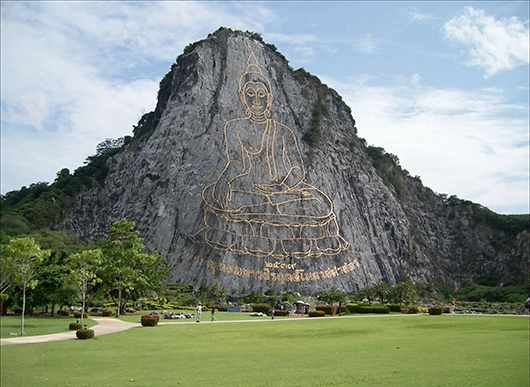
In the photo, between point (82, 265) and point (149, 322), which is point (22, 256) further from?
point (149, 322)

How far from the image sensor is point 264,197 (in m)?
61.9

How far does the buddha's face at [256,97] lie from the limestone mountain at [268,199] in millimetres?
192

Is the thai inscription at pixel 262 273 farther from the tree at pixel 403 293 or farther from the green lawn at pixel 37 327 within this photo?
the green lawn at pixel 37 327

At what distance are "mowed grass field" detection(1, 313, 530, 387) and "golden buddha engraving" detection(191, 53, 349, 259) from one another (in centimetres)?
3596

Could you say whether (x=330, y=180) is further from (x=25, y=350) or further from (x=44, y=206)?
(x=25, y=350)

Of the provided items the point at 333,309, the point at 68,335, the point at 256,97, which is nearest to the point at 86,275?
the point at 68,335

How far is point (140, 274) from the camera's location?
3588 centimetres

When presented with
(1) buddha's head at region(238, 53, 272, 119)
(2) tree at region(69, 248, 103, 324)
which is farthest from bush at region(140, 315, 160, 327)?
(1) buddha's head at region(238, 53, 272, 119)

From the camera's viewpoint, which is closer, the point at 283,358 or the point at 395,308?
the point at 283,358

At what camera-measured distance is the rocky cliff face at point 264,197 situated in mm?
58875

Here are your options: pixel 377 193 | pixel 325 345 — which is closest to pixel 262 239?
pixel 377 193

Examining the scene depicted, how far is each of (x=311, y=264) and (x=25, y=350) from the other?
43.3 m

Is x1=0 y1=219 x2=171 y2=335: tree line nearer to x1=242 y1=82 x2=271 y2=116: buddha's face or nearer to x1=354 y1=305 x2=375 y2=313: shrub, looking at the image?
x1=354 y1=305 x2=375 y2=313: shrub

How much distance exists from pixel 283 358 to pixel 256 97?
5748cm
